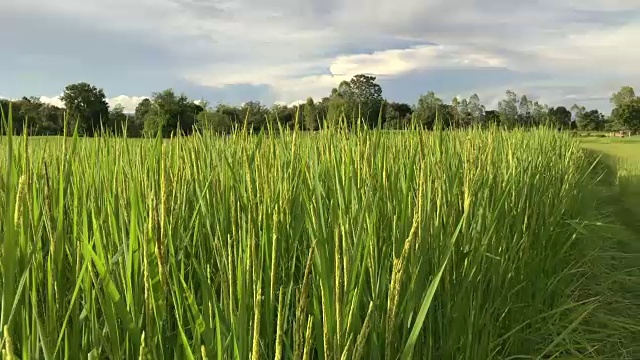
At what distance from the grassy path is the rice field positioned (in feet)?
4.38

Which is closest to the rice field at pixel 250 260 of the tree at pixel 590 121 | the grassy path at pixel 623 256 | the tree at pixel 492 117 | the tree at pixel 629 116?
the grassy path at pixel 623 256

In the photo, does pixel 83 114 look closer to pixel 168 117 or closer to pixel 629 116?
pixel 168 117

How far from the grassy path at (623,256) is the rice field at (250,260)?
133 cm

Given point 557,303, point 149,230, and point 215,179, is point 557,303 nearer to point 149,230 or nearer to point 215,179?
point 215,179

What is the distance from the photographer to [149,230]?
0.80 m

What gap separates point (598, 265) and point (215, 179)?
3.83m

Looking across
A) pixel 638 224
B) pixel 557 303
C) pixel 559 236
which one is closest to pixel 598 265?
pixel 559 236

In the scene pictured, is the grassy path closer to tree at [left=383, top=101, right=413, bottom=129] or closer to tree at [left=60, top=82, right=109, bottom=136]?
tree at [left=383, top=101, right=413, bottom=129]

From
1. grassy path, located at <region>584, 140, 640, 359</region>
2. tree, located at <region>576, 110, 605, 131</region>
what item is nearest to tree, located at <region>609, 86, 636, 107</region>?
tree, located at <region>576, 110, 605, 131</region>

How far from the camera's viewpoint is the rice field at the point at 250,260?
641mm

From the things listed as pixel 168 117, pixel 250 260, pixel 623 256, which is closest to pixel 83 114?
pixel 168 117

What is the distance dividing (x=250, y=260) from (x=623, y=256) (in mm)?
5235

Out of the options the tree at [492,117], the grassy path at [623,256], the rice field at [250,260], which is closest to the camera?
the rice field at [250,260]

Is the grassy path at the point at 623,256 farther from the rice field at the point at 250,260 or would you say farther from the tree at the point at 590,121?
the tree at the point at 590,121
